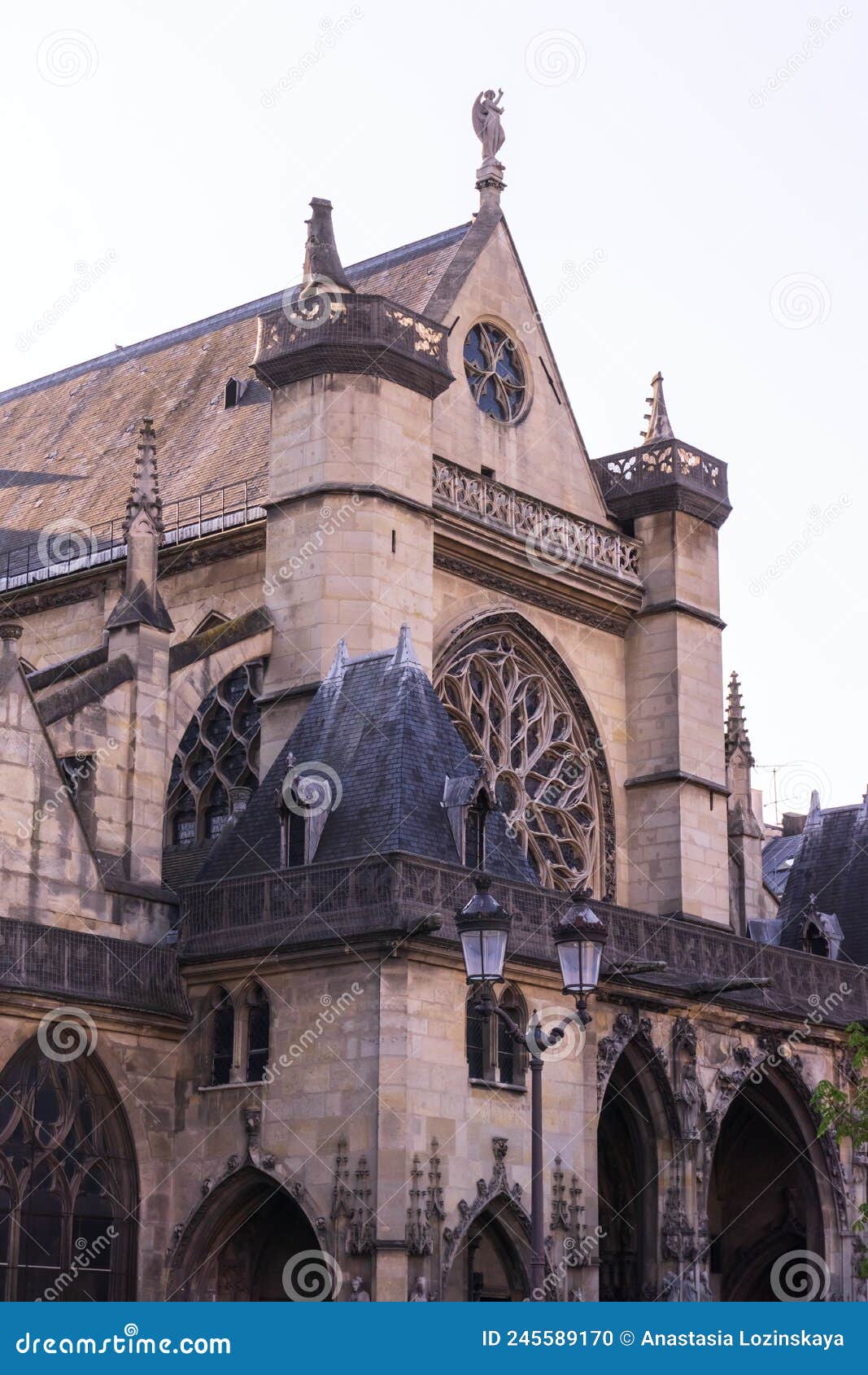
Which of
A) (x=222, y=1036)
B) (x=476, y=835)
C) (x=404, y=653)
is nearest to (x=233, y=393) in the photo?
(x=404, y=653)

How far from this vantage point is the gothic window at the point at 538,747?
3897 cm

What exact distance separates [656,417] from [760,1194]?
14885 millimetres

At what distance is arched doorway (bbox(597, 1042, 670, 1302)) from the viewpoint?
110 ft

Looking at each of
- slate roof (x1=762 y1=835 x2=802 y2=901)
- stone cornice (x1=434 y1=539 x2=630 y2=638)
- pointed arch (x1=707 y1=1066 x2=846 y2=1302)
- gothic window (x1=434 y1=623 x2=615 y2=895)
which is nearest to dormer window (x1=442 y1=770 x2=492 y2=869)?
gothic window (x1=434 y1=623 x2=615 y2=895)

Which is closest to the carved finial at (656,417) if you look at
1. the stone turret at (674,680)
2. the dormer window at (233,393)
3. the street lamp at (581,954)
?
the stone turret at (674,680)

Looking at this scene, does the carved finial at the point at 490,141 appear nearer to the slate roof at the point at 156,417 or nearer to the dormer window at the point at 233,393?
the slate roof at the point at 156,417

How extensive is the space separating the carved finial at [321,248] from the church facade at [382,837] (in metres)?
0.06

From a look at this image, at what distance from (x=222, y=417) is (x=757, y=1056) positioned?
15334 mm

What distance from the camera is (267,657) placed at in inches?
1422

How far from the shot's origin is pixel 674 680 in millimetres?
42125

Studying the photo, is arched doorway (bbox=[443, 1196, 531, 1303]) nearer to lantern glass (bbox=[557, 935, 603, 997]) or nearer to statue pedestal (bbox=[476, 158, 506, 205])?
lantern glass (bbox=[557, 935, 603, 997])

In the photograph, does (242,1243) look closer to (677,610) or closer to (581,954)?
(581,954)

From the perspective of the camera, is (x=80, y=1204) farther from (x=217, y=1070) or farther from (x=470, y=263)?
(x=470, y=263)

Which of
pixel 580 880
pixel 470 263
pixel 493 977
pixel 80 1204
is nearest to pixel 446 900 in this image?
pixel 80 1204
